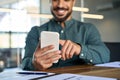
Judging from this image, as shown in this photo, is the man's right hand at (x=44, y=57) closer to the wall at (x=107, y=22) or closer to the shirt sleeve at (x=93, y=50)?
the shirt sleeve at (x=93, y=50)

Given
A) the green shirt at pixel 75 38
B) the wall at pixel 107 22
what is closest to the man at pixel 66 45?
the green shirt at pixel 75 38

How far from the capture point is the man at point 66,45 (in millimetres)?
964

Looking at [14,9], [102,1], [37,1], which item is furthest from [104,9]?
[14,9]

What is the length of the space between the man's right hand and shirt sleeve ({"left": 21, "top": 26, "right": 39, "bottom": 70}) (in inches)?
4.6

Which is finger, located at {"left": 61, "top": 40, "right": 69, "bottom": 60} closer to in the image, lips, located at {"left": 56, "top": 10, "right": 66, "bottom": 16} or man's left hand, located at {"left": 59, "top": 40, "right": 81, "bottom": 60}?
man's left hand, located at {"left": 59, "top": 40, "right": 81, "bottom": 60}

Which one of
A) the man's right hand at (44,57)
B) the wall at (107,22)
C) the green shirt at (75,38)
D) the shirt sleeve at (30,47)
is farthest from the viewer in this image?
the wall at (107,22)

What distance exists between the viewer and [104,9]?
6715 mm

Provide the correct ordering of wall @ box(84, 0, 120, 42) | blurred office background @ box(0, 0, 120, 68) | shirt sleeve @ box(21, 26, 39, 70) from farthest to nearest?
wall @ box(84, 0, 120, 42), blurred office background @ box(0, 0, 120, 68), shirt sleeve @ box(21, 26, 39, 70)

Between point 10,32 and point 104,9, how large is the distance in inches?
91.9

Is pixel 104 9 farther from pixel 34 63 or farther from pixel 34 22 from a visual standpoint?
pixel 34 63

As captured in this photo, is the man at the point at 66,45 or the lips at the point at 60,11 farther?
the lips at the point at 60,11

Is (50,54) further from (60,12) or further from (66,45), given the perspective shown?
(60,12)

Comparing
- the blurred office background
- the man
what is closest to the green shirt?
the man

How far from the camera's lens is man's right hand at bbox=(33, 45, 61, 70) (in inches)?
36.6
